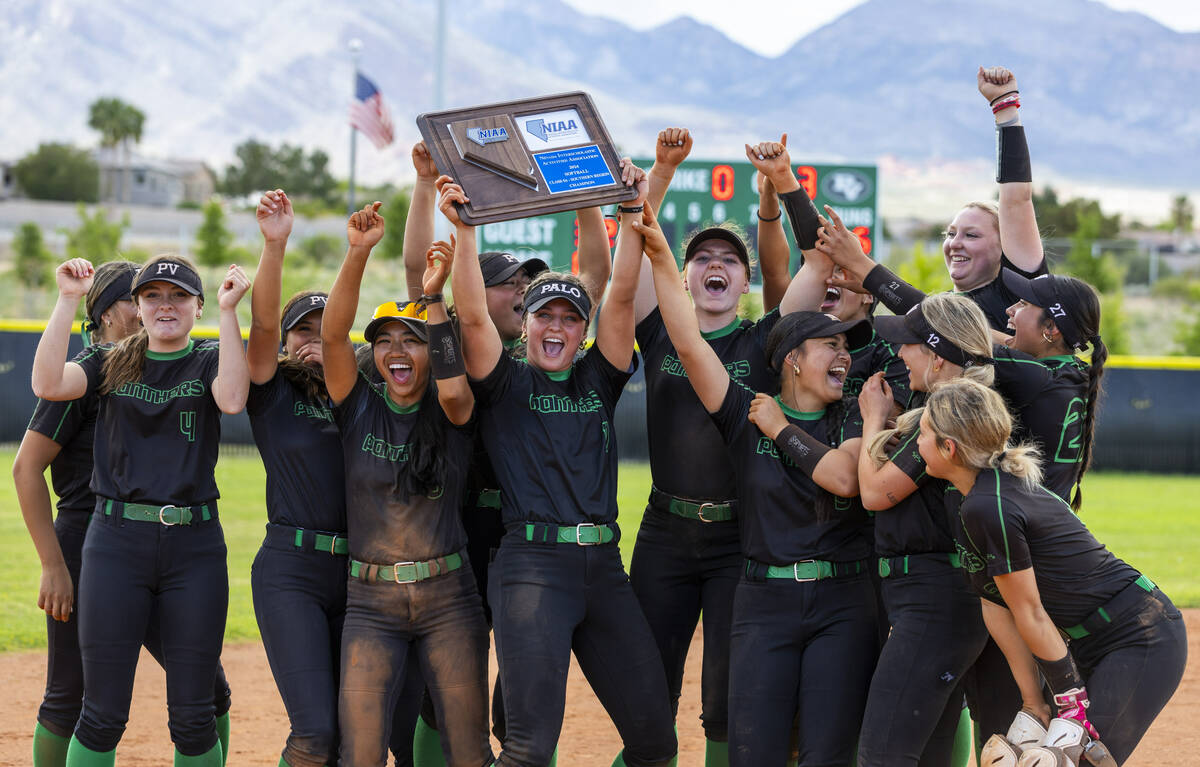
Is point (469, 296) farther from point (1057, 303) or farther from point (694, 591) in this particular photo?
point (1057, 303)

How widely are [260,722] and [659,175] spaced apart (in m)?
3.84

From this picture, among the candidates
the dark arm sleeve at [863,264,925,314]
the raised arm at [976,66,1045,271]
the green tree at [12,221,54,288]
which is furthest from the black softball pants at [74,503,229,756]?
the green tree at [12,221,54,288]

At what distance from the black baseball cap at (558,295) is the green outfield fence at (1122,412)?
11.7m

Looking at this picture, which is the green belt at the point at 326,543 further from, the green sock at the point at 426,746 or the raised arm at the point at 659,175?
the raised arm at the point at 659,175

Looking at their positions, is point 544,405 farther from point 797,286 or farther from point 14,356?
point 14,356

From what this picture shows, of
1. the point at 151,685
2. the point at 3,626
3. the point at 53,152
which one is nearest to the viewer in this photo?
the point at 151,685

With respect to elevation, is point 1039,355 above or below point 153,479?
above

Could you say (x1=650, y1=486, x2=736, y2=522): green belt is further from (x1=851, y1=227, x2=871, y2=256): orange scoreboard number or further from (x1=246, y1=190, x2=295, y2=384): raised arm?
(x1=851, y1=227, x2=871, y2=256): orange scoreboard number

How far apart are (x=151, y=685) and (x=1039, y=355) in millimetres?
5509

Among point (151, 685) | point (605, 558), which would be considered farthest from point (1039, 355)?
point (151, 685)

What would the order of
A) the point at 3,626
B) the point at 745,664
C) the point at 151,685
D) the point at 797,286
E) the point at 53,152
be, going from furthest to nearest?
the point at 53,152 → the point at 3,626 → the point at 151,685 → the point at 797,286 → the point at 745,664

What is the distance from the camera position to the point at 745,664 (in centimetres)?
428

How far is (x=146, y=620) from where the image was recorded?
459 centimetres

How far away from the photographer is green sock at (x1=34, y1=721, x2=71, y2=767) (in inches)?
192
